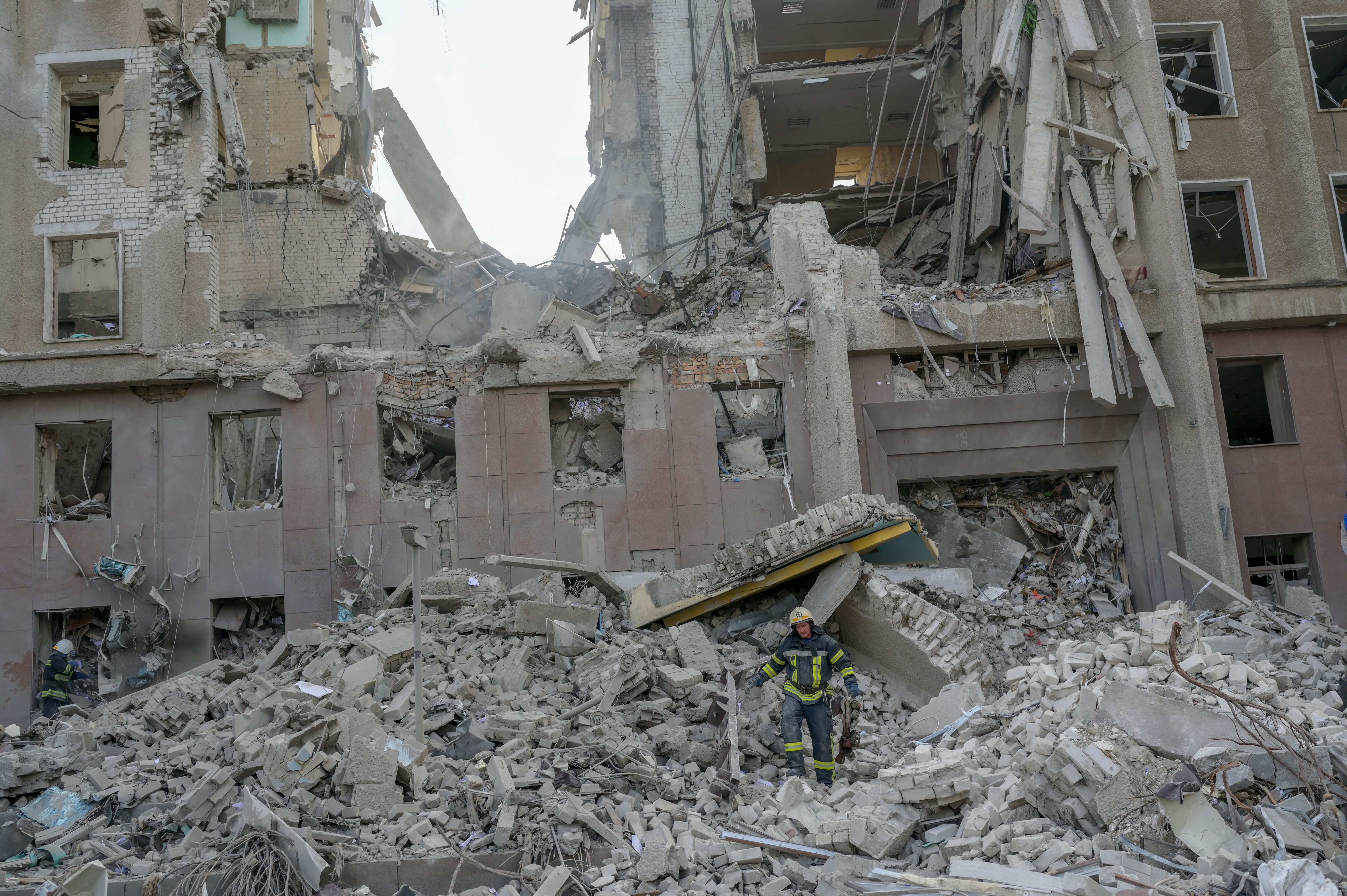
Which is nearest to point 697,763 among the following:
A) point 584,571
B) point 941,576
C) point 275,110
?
point 584,571

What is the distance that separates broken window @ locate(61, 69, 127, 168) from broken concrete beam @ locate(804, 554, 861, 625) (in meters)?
12.2

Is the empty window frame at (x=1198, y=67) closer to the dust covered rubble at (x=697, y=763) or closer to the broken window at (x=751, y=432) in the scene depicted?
the broken window at (x=751, y=432)

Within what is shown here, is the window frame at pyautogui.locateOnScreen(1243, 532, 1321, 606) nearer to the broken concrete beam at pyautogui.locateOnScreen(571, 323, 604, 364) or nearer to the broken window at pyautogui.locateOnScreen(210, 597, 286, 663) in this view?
the broken concrete beam at pyautogui.locateOnScreen(571, 323, 604, 364)

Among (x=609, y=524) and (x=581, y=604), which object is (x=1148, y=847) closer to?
(x=581, y=604)

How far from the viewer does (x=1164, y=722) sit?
604cm

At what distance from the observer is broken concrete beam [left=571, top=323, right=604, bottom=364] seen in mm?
13164

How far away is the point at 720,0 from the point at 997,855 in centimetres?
1959

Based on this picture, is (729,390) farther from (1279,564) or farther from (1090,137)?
(1279,564)

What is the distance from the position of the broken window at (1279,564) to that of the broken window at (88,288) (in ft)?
58.7

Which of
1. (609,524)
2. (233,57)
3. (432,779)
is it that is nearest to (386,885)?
(432,779)

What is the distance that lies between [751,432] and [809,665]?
22.0 feet

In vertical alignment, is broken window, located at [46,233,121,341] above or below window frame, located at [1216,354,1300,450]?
above

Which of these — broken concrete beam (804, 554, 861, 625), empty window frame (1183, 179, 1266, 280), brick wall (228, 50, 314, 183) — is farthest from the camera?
brick wall (228, 50, 314, 183)

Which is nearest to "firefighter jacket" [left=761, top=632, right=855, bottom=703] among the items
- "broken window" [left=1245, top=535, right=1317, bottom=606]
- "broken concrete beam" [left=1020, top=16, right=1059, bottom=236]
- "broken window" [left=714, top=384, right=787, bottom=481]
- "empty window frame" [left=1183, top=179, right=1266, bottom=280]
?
"broken window" [left=714, top=384, right=787, bottom=481]
